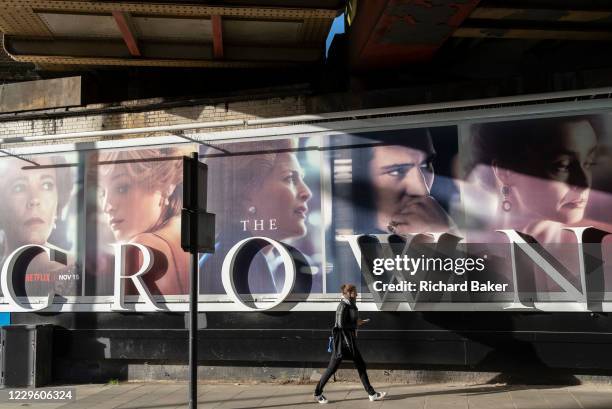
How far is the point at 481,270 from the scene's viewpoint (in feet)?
29.0

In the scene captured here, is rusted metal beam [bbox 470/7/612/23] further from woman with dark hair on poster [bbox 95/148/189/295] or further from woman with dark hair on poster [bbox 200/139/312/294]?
woman with dark hair on poster [bbox 95/148/189/295]

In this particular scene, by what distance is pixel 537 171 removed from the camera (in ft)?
28.8

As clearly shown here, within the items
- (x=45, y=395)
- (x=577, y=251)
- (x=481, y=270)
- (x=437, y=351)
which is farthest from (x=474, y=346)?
(x=45, y=395)

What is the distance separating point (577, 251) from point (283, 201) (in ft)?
15.1

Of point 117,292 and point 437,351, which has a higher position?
point 117,292

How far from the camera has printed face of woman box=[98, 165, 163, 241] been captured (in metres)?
10.3

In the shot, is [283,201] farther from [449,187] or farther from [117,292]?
[117,292]

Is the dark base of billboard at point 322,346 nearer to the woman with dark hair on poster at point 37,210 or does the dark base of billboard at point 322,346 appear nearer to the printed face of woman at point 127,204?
the woman with dark hair on poster at point 37,210

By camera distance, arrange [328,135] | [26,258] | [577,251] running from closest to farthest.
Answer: [577,251]
[328,135]
[26,258]

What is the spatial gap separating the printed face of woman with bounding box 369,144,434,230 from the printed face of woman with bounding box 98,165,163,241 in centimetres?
385

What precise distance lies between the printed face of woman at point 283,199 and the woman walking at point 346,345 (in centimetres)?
190

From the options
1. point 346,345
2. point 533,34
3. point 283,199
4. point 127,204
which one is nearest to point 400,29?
point 533,34

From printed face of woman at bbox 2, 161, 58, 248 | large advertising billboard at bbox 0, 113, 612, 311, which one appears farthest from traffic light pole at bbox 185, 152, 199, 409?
printed face of woman at bbox 2, 161, 58, 248

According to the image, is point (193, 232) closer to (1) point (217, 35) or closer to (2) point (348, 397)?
(2) point (348, 397)
